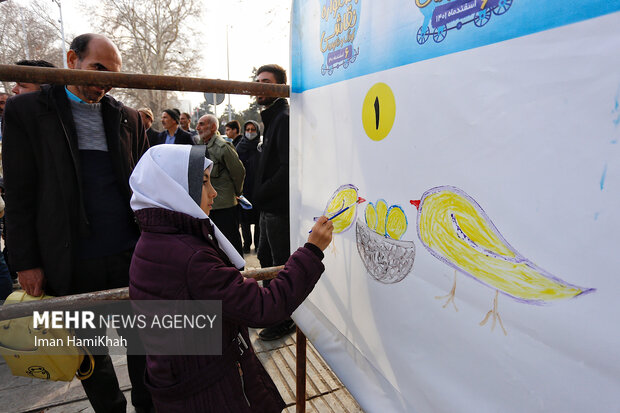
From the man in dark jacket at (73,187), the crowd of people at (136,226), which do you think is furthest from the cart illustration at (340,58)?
the man in dark jacket at (73,187)

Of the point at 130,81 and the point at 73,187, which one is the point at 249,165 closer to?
the point at 73,187

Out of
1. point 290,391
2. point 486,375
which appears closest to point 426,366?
point 486,375

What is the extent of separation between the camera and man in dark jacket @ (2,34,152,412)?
4.88 feet

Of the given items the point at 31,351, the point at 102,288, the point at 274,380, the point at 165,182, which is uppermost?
the point at 165,182

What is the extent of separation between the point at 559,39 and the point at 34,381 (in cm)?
305

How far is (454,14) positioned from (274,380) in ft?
6.98

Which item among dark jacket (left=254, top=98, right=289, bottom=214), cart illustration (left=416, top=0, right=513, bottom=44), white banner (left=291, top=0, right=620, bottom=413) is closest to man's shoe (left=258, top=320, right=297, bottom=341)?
dark jacket (left=254, top=98, right=289, bottom=214)

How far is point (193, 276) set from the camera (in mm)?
1017

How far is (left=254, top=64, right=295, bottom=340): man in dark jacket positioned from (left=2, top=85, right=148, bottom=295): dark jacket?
3.35 feet

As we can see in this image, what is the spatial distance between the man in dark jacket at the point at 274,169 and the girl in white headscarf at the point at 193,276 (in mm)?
1106

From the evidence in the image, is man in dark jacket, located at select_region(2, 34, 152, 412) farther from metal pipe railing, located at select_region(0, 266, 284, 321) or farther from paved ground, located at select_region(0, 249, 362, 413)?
paved ground, located at select_region(0, 249, 362, 413)

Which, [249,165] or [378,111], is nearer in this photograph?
[378,111]

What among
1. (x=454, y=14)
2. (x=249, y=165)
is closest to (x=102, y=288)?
(x=454, y=14)

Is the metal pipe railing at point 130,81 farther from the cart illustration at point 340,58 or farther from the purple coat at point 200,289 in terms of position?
the purple coat at point 200,289
